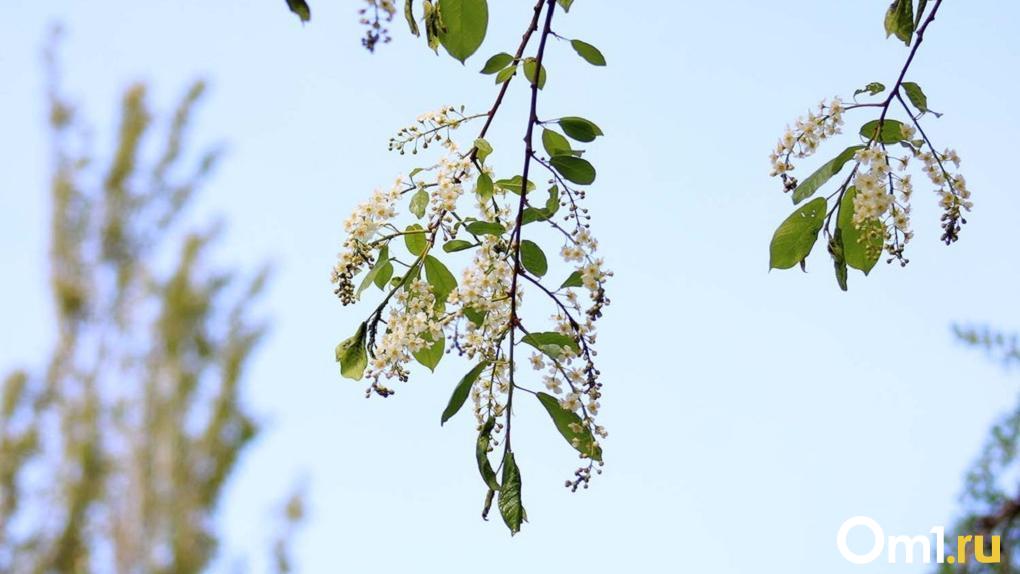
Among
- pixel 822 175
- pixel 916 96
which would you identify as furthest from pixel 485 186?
pixel 916 96

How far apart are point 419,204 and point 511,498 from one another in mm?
394

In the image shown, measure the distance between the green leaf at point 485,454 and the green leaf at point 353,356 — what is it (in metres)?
0.17

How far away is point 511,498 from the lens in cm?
120

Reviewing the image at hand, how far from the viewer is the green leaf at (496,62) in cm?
124

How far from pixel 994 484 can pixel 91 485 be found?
3.12 meters

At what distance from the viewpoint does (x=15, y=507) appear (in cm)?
340

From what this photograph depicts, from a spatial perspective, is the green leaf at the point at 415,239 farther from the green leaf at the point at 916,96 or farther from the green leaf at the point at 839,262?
the green leaf at the point at 916,96

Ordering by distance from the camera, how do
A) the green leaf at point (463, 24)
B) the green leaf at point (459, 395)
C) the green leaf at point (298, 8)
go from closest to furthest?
the green leaf at point (298, 8), the green leaf at point (463, 24), the green leaf at point (459, 395)

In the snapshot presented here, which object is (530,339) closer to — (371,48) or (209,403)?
(371,48)

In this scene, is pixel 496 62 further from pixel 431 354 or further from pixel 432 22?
pixel 431 354

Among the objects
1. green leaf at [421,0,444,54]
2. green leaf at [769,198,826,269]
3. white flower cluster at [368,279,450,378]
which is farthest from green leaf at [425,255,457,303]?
green leaf at [769,198,826,269]

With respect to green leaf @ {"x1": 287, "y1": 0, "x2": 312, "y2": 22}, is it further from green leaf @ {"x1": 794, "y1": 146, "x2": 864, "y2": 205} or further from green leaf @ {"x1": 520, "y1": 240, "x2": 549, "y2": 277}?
green leaf @ {"x1": 794, "y1": 146, "x2": 864, "y2": 205}

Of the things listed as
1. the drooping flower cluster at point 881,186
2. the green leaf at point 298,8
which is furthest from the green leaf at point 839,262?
the green leaf at point 298,8

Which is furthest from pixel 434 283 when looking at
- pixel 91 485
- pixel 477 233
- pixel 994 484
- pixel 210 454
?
pixel 91 485
